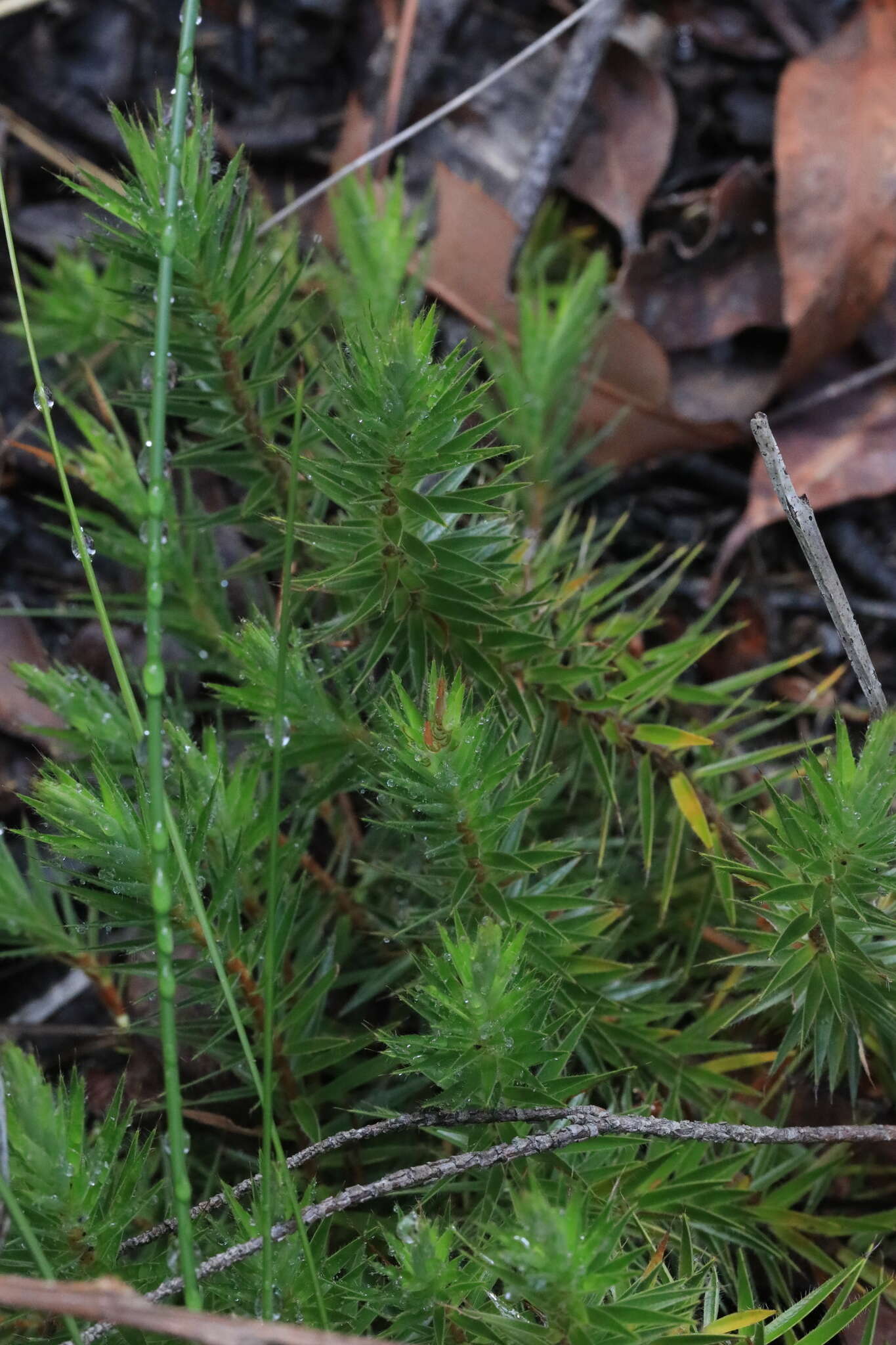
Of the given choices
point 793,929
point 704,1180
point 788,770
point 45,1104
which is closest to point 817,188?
point 788,770

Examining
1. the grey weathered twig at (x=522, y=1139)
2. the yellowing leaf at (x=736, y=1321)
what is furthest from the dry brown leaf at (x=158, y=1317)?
the yellowing leaf at (x=736, y=1321)

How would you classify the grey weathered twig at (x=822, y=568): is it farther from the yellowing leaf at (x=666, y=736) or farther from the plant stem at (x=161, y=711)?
the plant stem at (x=161, y=711)

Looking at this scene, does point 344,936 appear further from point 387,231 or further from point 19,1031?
point 387,231

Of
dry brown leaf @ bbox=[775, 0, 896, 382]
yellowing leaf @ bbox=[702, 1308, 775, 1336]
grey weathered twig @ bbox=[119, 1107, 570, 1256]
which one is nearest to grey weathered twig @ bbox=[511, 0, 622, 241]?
dry brown leaf @ bbox=[775, 0, 896, 382]

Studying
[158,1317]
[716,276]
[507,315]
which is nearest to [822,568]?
[158,1317]

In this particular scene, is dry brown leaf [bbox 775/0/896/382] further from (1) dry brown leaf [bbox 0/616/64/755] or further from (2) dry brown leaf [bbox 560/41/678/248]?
(1) dry brown leaf [bbox 0/616/64/755]

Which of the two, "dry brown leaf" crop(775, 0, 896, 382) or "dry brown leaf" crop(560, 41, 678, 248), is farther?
"dry brown leaf" crop(560, 41, 678, 248)

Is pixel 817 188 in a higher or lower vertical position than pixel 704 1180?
higher
